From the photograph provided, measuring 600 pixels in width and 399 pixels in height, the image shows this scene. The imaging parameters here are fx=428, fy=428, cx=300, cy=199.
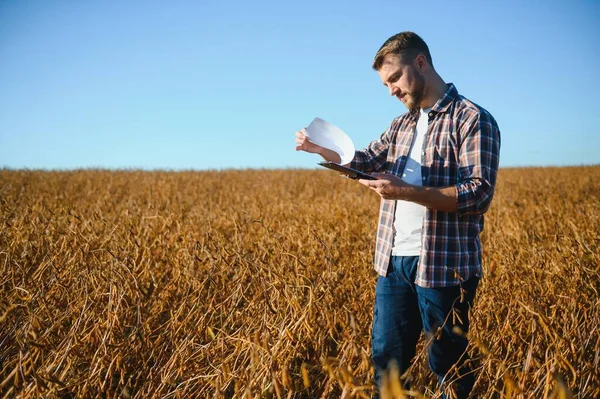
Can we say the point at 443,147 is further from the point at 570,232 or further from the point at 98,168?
the point at 98,168

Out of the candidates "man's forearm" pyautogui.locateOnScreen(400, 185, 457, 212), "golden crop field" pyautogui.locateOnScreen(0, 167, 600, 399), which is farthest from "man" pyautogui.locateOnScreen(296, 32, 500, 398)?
"golden crop field" pyautogui.locateOnScreen(0, 167, 600, 399)

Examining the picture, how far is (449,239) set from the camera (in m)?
1.62

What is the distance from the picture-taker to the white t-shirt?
1708 millimetres

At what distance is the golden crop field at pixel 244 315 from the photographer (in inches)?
54.7

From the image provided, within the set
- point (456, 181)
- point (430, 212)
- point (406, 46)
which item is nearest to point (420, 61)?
point (406, 46)

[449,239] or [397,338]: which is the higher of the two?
[449,239]

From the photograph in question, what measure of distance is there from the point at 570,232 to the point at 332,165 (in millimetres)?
3979

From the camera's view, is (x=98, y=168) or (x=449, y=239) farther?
(x=98, y=168)

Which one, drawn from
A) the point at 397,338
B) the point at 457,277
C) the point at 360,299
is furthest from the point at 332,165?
the point at 360,299

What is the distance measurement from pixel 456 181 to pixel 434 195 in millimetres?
242

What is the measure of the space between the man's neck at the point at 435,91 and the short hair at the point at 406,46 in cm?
9

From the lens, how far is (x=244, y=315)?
89.8 inches

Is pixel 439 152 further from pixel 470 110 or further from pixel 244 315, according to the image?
pixel 244 315

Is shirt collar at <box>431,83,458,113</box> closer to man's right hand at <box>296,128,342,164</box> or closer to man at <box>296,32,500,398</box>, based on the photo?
man at <box>296,32,500,398</box>
